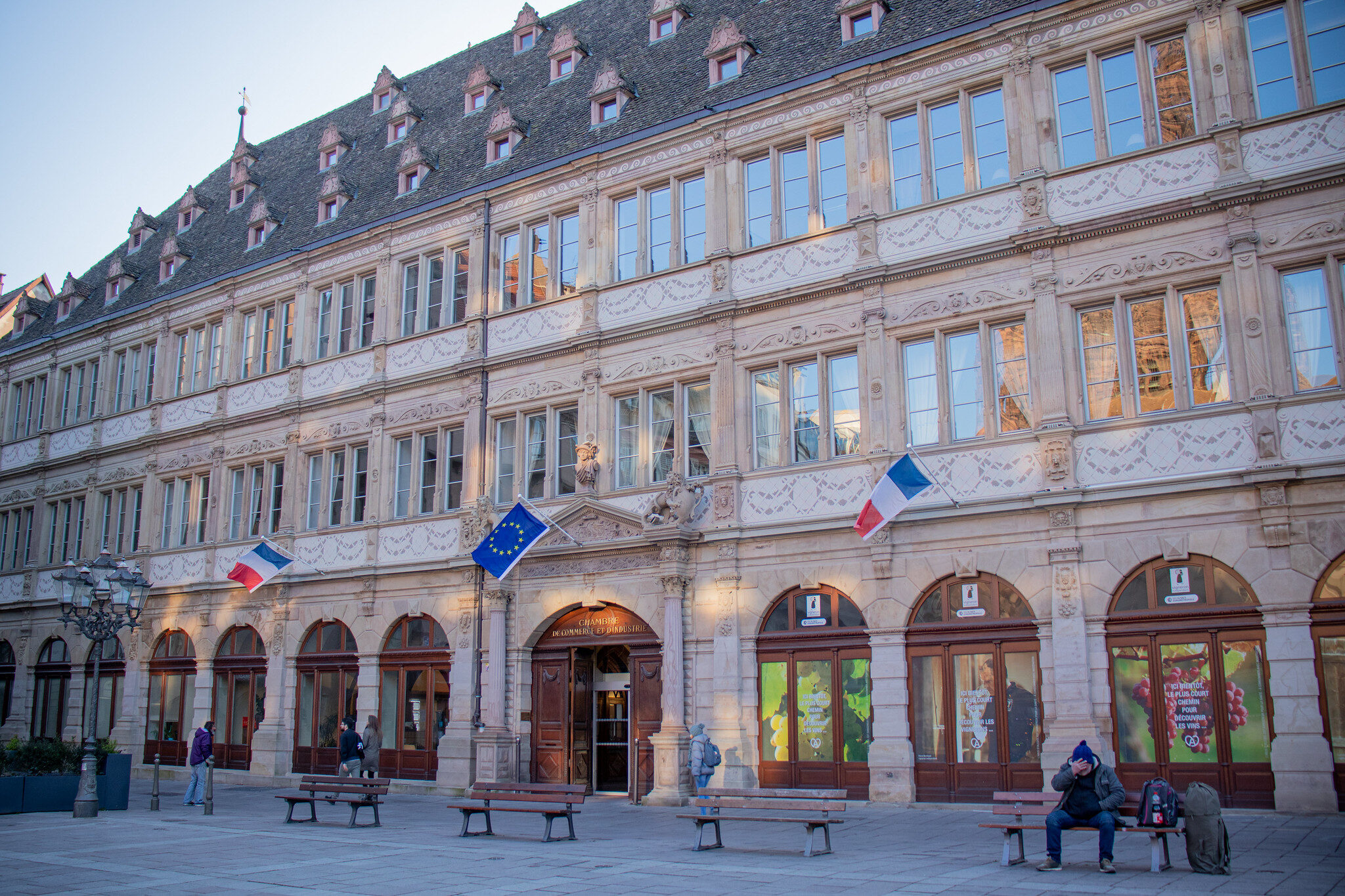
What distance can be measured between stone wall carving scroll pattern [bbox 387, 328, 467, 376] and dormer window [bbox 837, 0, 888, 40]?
390 inches

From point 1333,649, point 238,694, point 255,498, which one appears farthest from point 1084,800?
point 255,498

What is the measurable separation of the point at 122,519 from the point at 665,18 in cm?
1966

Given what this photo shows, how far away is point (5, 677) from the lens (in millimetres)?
33531

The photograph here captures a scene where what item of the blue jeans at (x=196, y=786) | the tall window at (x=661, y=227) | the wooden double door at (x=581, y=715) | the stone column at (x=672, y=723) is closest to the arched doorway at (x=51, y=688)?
the blue jeans at (x=196, y=786)

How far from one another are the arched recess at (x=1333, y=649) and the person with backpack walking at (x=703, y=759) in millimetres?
8338

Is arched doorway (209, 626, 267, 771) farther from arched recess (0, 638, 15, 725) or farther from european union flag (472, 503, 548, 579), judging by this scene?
arched recess (0, 638, 15, 725)

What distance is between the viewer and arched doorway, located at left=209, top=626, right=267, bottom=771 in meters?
27.1

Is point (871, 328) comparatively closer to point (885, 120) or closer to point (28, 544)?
point (885, 120)

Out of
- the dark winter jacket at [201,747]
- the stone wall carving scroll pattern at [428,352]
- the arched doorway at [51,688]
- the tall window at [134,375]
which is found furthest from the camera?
the tall window at [134,375]

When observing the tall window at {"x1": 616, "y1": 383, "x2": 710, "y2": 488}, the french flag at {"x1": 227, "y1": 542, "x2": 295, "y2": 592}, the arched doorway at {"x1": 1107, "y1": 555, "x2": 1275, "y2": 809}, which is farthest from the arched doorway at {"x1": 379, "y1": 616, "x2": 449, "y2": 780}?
the arched doorway at {"x1": 1107, "y1": 555, "x2": 1275, "y2": 809}

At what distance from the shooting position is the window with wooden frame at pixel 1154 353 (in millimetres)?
16484

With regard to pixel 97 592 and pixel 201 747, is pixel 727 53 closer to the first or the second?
pixel 97 592

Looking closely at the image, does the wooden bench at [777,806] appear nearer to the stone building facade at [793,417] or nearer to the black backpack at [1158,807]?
the black backpack at [1158,807]

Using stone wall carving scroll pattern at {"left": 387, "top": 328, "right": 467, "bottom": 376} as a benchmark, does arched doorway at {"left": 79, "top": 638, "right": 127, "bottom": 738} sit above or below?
below
